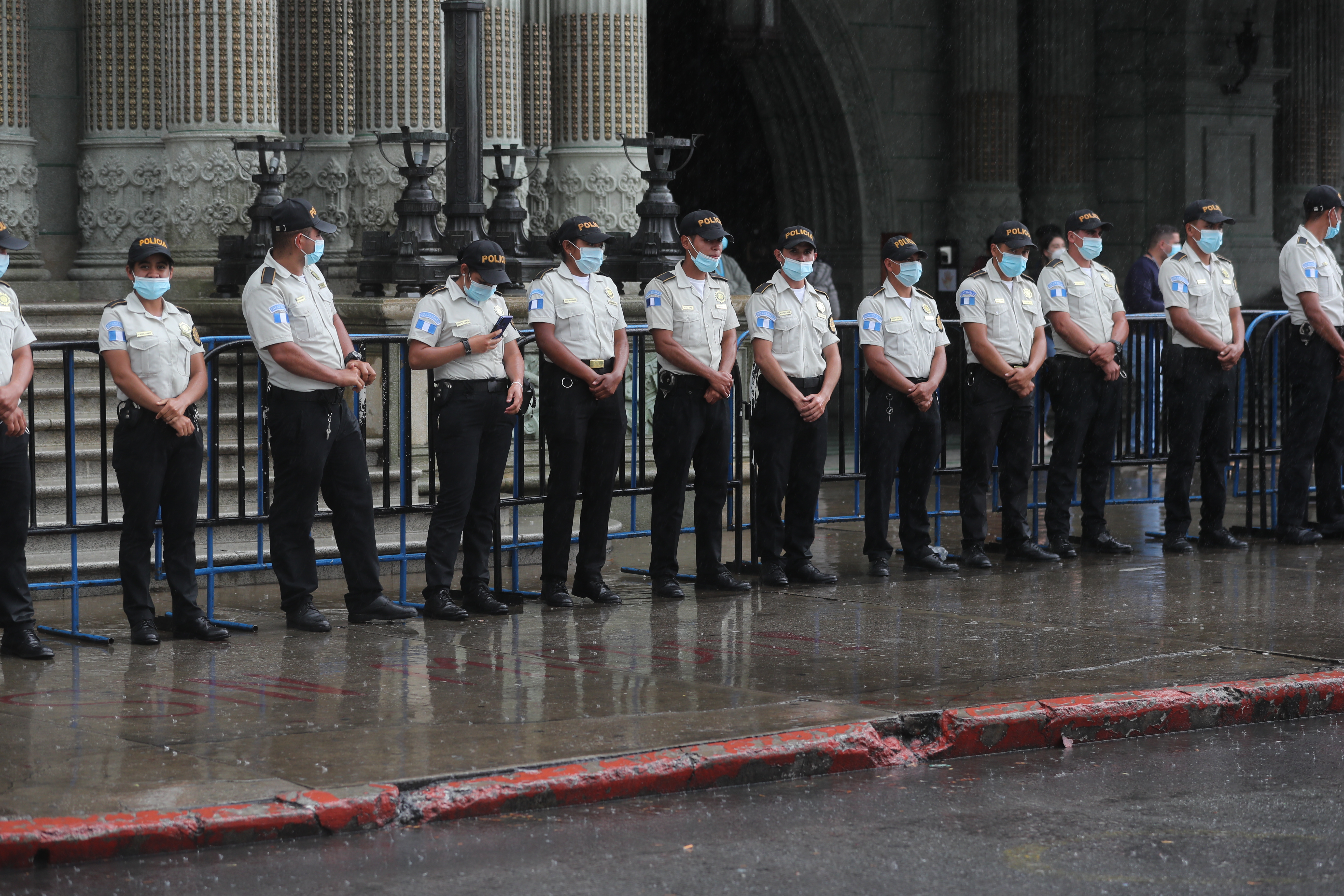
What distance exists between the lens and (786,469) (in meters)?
10.7

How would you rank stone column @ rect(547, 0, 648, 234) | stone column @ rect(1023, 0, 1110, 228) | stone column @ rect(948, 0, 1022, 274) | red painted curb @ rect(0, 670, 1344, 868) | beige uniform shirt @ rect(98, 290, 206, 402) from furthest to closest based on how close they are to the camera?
stone column @ rect(1023, 0, 1110, 228)
stone column @ rect(948, 0, 1022, 274)
stone column @ rect(547, 0, 648, 234)
beige uniform shirt @ rect(98, 290, 206, 402)
red painted curb @ rect(0, 670, 1344, 868)

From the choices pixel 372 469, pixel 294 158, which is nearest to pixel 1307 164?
pixel 294 158

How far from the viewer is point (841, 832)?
6.15 m

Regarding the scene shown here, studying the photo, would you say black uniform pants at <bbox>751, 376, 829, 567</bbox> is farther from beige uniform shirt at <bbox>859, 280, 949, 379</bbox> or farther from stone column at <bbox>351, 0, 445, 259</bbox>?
stone column at <bbox>351, 0, 445, 259</bbox>

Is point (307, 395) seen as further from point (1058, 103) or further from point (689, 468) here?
point (1058, 103)

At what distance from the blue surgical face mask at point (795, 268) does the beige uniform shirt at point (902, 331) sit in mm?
461

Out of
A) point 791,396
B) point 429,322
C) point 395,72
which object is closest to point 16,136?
point 395,72

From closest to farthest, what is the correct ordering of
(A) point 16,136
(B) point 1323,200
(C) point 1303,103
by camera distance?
1. (B) point 1323,200
2. (A) point 16,136
3. (C) point 1303,103

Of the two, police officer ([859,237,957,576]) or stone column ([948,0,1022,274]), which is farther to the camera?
stone column ([948,0,1022,274])

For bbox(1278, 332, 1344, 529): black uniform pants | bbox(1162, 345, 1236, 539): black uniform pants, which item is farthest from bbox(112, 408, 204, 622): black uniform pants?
bbox(1278, 332, 1344, 529): black uniform pants

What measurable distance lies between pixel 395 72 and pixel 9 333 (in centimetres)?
583

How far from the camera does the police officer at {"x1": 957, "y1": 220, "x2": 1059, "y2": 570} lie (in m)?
11.2

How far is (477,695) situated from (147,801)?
73.0 inches

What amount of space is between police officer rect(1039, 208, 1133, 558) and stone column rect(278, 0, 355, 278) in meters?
5.73
